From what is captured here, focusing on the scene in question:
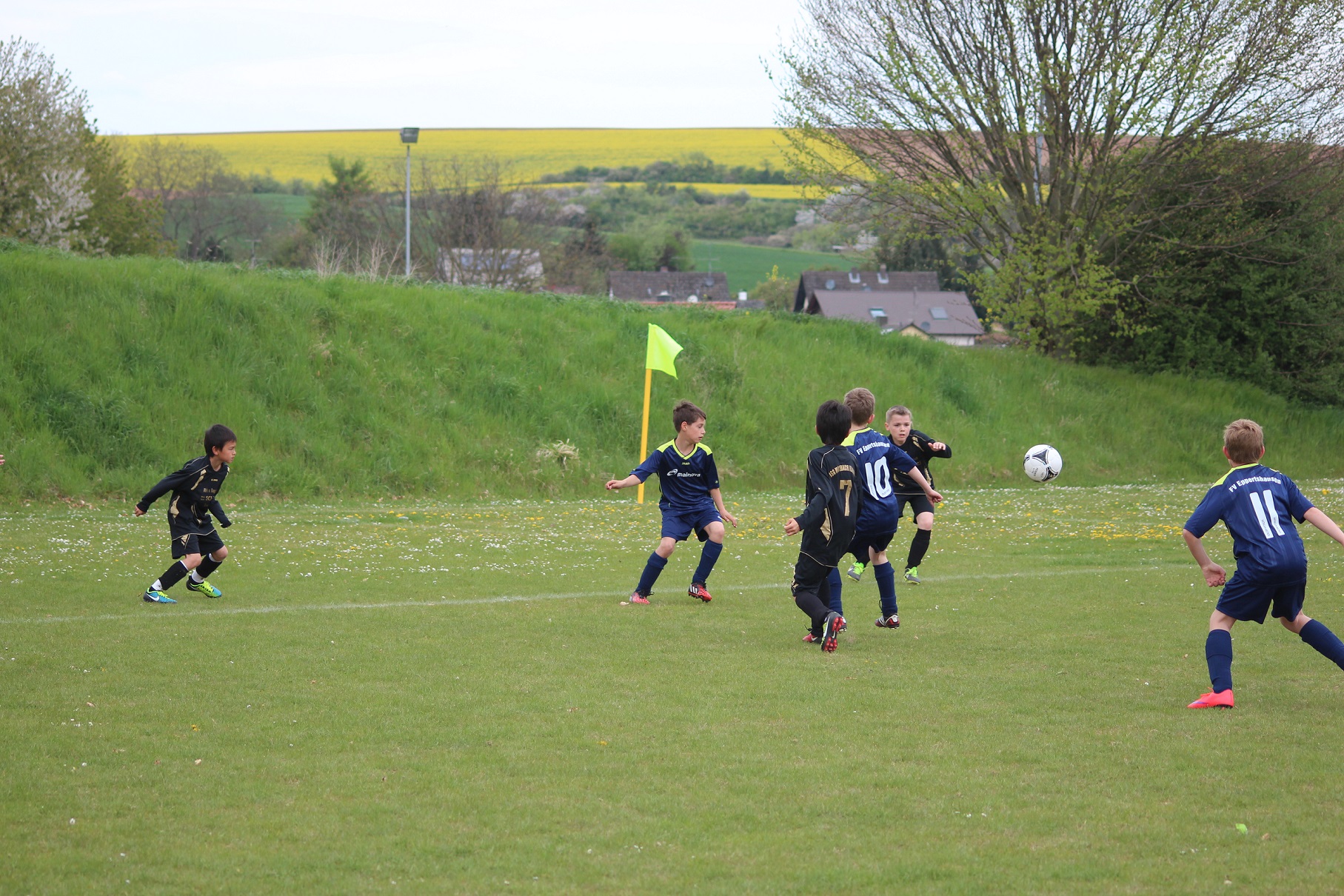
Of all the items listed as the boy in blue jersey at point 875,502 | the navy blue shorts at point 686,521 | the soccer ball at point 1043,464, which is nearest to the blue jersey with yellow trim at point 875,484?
the boy in blue jersey at point 875,502

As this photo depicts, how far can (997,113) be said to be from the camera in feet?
106

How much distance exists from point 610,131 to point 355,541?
122521 millimetres

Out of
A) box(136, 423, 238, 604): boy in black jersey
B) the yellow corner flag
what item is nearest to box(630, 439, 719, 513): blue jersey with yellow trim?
box(136, 423, 238, 604): boy in black jersey

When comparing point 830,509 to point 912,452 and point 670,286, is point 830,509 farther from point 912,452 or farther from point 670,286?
point 670,286

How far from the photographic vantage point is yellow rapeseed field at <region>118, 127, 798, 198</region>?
10494 centimetres

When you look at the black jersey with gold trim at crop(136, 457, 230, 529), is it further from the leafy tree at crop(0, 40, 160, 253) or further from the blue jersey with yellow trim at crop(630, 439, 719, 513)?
the leafy tree at crop(0, 40, 160, 253)

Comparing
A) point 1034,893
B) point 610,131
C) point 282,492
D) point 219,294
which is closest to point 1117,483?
point 282,492

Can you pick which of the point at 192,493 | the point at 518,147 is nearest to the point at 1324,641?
the point at 192,493

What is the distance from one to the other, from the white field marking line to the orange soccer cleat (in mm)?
5411

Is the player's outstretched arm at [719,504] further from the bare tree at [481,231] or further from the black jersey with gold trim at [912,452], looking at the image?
the bare tree at [481,231]

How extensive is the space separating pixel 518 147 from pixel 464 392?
97577mm

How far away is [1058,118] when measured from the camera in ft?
105

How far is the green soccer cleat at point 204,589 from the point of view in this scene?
10828 mm

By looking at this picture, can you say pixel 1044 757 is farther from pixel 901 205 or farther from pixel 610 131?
pixel 610 131
